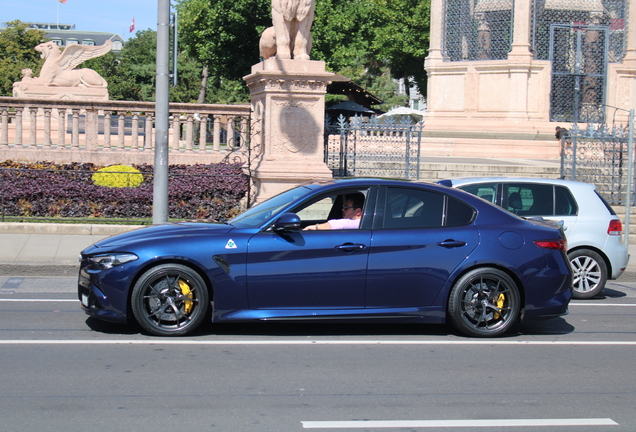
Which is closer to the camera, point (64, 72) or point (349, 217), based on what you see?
point (349, 217)

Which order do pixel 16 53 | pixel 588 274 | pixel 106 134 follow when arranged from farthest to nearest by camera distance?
1. pixel 16 53
2. pixel 106 134
3. pixel 588 274

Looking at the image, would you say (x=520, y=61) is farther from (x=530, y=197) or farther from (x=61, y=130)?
(x=530, y=197)

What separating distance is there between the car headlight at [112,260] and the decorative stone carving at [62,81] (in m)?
24.3

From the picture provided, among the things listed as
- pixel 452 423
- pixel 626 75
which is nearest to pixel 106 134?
pixel 626 75

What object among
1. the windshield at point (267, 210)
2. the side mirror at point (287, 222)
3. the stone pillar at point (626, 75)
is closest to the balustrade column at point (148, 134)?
the windshield at point (267, 210)

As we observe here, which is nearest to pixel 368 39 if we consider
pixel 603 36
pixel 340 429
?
pixel 603 36

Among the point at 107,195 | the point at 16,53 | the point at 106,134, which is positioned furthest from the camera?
the point at 16,53

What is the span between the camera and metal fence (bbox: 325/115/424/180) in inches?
595

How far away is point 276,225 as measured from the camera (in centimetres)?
698

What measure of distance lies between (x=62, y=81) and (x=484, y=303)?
1051 inches

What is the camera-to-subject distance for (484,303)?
732 centimetres

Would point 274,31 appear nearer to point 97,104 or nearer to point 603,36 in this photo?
point 97,104

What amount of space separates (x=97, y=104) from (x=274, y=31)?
927 centimetres

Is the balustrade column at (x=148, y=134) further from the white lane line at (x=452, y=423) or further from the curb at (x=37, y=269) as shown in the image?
the white lane line at (x=452, y=423)
